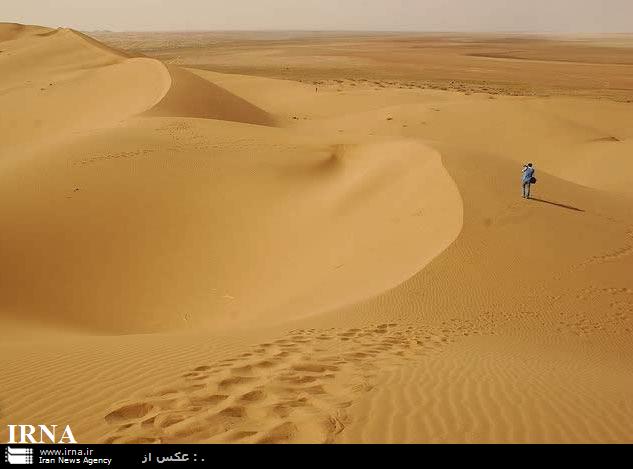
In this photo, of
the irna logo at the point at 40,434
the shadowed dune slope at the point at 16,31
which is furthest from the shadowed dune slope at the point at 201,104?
the shadowed dune slope at the point at 16,31

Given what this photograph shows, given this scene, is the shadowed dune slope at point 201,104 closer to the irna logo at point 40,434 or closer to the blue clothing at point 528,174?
the blue clothing at point 528,174

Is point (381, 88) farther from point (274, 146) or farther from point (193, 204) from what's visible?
point (193, 204)

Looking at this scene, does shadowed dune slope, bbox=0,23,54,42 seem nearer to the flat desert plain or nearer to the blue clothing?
the flat desert plain

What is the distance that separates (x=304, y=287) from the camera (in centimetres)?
988

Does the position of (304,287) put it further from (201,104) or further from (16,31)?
(16,31)

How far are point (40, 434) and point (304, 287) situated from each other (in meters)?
6.01

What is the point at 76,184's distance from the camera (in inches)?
515

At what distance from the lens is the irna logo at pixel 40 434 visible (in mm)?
4145

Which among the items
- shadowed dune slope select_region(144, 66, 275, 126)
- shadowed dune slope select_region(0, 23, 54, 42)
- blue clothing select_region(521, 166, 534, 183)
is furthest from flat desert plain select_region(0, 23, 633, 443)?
shadowed dune slope select_region(0, 23, 54, 42)

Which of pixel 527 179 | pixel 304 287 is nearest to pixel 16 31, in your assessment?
pixel 304 287

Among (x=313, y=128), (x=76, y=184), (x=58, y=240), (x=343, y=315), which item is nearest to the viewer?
(x=343, y=315)

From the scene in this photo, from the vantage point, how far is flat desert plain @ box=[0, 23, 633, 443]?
15.3ft

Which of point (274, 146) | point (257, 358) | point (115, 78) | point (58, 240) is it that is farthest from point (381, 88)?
point (257, 358)
